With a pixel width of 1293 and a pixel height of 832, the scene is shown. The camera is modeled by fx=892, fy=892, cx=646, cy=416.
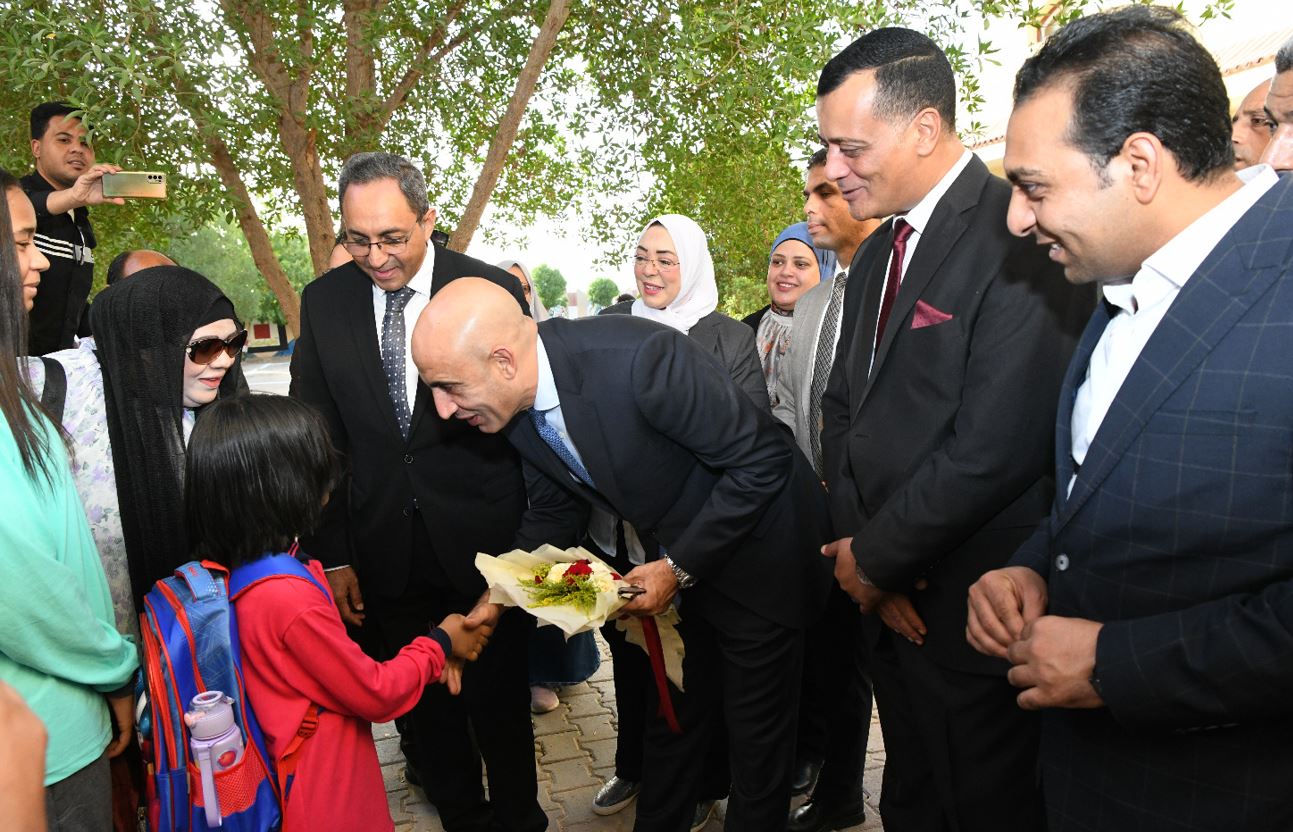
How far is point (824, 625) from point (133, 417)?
2.86 m

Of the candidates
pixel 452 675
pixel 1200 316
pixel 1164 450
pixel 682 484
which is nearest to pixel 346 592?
pixel 452 675

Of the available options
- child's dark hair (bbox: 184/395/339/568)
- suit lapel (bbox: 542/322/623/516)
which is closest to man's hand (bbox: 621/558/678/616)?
suit lapel (bbox: 542/322/623/516)

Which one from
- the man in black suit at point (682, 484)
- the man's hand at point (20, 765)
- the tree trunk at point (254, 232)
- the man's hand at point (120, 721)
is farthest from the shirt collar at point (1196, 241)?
the tree trunk at point (254, 232)

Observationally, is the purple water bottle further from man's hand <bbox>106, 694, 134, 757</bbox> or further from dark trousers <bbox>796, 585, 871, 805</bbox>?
dark trousers <bbox>796, 585, 871, 805</bbox>

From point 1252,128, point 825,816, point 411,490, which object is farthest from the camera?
point 825,816

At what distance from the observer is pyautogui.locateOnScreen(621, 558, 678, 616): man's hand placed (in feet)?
9.73

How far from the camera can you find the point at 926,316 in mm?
2479

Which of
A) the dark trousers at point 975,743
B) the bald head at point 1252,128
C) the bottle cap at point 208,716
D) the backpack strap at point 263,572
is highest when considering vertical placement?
the bald head at point 1252,128

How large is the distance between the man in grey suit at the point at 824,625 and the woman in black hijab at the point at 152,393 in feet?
7.95

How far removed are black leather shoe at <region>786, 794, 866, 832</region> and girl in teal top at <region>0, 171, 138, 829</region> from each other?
107 inches

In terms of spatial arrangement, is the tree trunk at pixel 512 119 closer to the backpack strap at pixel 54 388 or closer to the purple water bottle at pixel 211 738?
the backpack strap at pixel 54 388

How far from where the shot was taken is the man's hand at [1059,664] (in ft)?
5.77

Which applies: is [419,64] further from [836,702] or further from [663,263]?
[836,702]

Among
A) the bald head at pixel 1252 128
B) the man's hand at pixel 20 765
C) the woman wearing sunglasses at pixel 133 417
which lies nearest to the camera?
the man's hand at pixel 20 765
